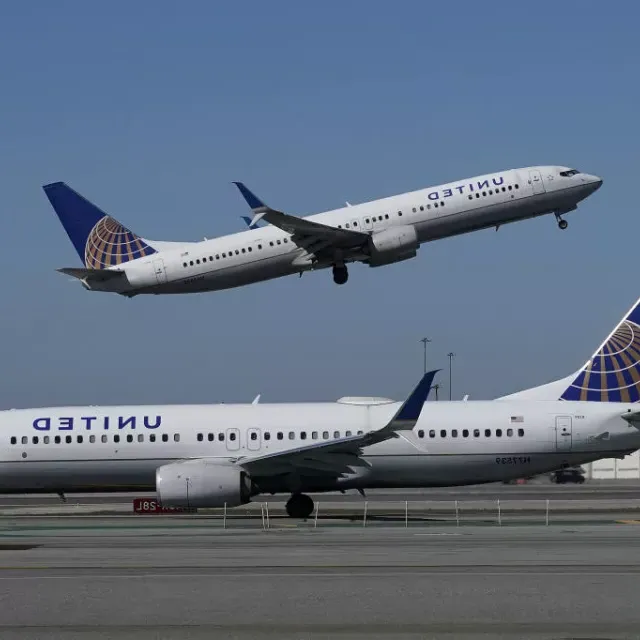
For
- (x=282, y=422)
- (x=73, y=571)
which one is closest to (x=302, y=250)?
(x=282, y=422)

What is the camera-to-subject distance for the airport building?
87938 mm

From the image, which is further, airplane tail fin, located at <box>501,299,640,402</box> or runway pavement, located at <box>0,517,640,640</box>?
airplane tail fin, located at <box>501,299,640,402</box>

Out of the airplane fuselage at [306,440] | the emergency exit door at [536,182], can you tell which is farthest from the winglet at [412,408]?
the emergency exit door at [536,182]

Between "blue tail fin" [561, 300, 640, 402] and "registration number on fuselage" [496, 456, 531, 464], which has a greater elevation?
"blue tail fin" [561, 300, 640, 402]

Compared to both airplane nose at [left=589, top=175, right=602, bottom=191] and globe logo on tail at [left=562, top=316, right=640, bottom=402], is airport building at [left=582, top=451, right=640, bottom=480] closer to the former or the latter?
airplane nose at [left=589, top=175, right=602, bottom=191]

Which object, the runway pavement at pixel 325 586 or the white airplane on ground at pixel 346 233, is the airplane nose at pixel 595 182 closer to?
the white airplane on ground at pixel 346 233

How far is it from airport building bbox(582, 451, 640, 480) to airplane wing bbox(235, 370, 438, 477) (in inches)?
2128

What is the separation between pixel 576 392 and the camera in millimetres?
39438

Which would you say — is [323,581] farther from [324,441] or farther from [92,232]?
[92,232]

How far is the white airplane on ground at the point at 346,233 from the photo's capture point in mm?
48031

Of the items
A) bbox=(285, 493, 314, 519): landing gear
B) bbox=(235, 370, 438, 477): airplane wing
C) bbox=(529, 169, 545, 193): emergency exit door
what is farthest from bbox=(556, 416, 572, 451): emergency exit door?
bbox=(529, 169, 545, 193): emergency exit door

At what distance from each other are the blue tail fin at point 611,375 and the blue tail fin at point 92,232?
22283mm

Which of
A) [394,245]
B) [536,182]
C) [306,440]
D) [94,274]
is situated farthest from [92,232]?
[306,440]

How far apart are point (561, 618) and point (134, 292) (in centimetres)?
3701
